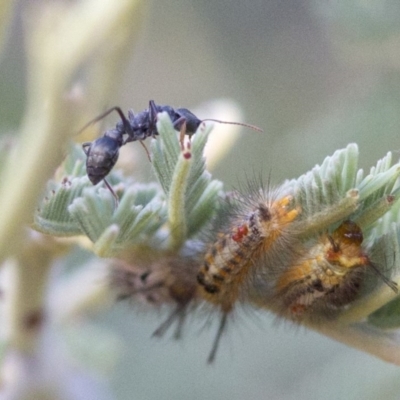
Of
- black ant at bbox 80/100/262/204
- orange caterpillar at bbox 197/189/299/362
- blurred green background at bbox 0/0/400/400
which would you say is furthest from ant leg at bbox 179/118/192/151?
blurred green background at bbox 0/0/400/400

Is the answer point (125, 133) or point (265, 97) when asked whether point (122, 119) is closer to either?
point (125, 133)

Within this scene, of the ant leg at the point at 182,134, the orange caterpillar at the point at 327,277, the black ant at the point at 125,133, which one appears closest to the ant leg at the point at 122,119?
the black ant at the point at 125,133

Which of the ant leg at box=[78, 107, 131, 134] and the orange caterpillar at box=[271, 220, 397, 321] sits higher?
the ant leg at box=[78, 107, 131, 134]

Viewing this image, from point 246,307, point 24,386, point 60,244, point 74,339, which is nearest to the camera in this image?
point 246,307

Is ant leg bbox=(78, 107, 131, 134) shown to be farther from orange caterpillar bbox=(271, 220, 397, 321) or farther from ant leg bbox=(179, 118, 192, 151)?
orange caterpillar bbox=(271, 220, 397, 321)

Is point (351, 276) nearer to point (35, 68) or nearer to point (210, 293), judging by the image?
point (210, 293)

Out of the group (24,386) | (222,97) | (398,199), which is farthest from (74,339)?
(222,97)
